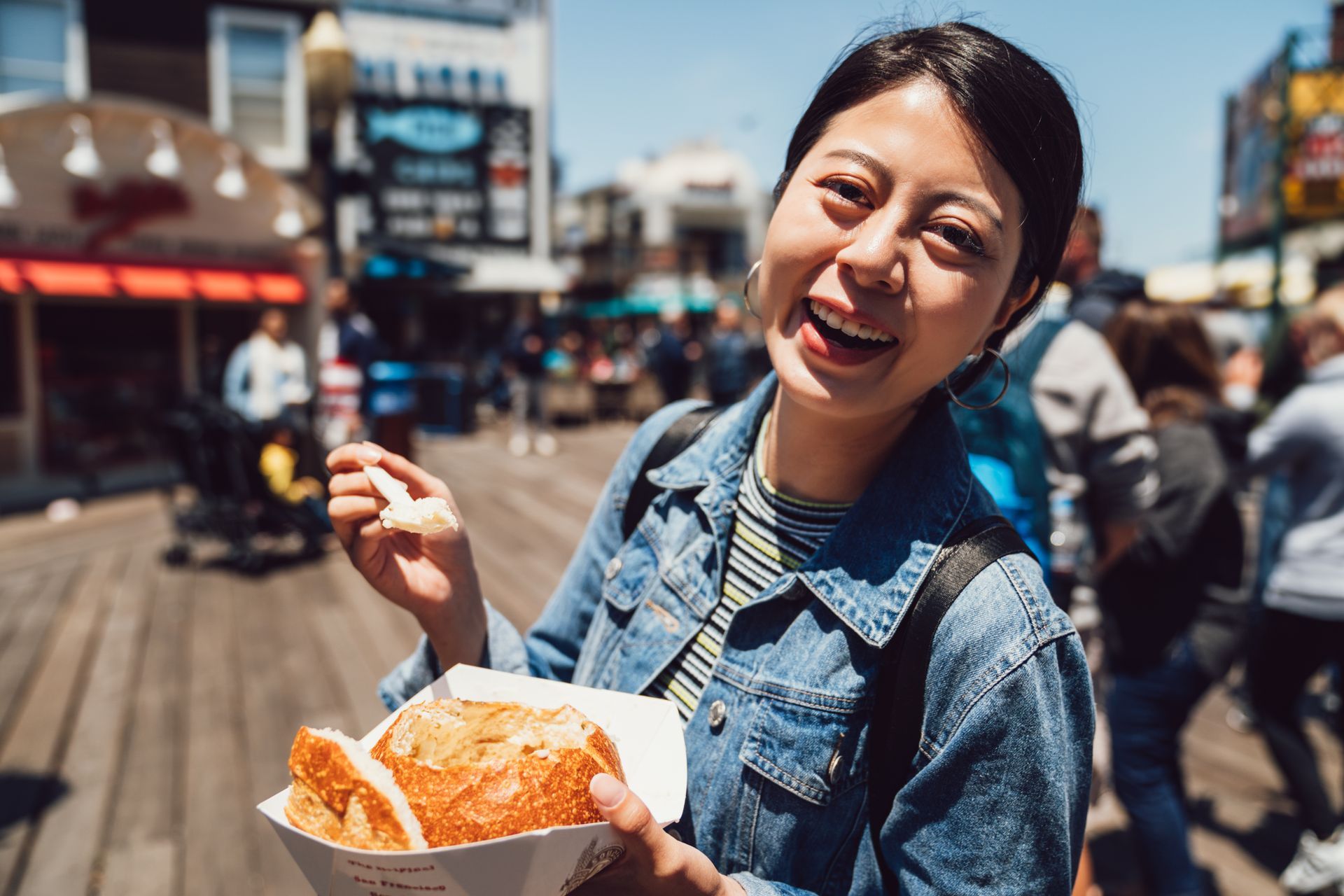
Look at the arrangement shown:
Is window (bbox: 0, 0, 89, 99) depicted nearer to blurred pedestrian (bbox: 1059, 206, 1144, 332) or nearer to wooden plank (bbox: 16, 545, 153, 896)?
wooden plank (bbox: 16, 545, 153, 896)

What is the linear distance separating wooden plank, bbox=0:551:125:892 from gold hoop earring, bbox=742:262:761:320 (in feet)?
10.4

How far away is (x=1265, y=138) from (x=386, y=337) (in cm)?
1610

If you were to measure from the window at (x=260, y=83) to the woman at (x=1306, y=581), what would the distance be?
13482 mm

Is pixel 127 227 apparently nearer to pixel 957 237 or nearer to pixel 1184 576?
pixel 1184 576

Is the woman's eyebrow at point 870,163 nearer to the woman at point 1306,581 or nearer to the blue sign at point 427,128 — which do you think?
the woman at point 1306,581

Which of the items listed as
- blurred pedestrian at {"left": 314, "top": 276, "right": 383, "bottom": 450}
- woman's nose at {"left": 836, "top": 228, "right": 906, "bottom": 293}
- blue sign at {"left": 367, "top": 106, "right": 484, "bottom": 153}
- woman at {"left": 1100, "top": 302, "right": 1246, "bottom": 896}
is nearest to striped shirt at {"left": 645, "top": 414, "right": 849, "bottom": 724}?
woman's nose at {"left": 836, "top": 228, "right": 906, "bottom": 293}

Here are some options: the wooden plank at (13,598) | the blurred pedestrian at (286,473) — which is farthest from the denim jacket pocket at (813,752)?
the blurred pedestrian at (286,473)

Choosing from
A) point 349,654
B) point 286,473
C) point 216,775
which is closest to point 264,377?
point 286,473

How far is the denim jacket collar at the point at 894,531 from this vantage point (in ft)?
3.62

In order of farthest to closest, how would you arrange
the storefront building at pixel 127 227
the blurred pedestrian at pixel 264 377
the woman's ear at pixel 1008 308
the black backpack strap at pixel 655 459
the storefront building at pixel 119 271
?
1. the storefront building at pixel 127 227
2. the storefront building at pixel 119 271
3. the blurred pedestrian at pixel 264 377
4. the black backpack strap at pixel 655 459
5. the woman's ear at pixel 1008 308

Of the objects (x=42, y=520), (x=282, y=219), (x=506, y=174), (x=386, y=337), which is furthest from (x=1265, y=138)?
(x=42, y=520)

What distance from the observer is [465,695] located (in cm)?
124

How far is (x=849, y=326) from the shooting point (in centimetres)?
111

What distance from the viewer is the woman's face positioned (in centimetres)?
107
